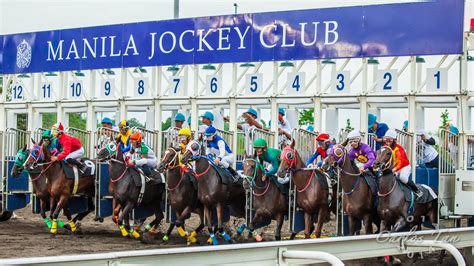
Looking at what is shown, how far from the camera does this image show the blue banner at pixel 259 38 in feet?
44.2

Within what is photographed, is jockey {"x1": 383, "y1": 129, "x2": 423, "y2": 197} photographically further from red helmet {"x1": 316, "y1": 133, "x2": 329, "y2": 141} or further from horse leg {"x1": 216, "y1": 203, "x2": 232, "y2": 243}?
horse leg {"x1": 216, "y1": 203, "x2": 232, "y2": 243}

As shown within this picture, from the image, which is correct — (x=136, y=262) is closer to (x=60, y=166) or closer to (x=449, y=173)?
(x=449, y=173)

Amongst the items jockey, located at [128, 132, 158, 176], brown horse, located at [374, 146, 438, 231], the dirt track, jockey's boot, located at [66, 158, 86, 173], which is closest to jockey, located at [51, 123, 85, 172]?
jockey's boot, located at [66, 158, 86, 173]

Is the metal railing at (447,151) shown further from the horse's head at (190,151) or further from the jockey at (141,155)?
the jockey at (141,155)

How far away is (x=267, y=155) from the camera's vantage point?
13461mm

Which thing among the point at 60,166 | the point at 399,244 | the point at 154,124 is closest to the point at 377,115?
the point at 154,124

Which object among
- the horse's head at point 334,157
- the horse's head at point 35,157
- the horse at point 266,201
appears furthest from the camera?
the horse's head at point 35,157

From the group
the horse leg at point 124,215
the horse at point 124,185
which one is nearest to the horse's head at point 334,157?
the horse at point 124,185

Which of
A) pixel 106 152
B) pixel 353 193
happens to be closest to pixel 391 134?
pixel 353 193

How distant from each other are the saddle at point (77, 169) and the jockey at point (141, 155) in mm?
1216

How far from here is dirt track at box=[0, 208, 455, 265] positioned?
12734 mm

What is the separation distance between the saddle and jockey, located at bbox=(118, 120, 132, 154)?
3.74ft

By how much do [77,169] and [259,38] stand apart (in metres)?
3.80

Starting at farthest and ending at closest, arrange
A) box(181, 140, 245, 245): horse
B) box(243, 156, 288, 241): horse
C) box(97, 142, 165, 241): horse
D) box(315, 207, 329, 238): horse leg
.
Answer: box(97, 142, 165, 241): horse
box(181, 140, 245, 245): horse
box(243, 156, 288, 241): horse
box(315, 207, 329, 238): horse leg
